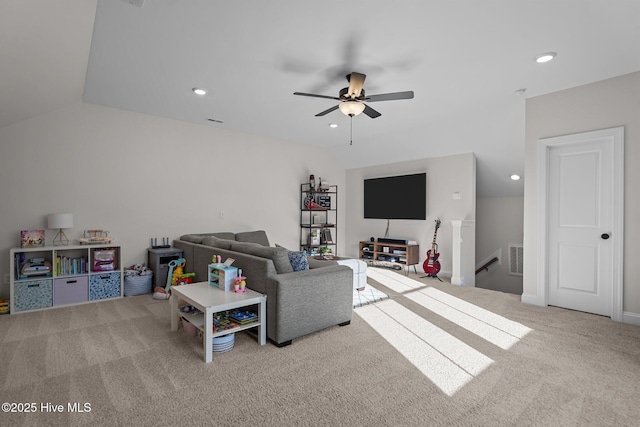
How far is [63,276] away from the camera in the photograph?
3758 millimetres

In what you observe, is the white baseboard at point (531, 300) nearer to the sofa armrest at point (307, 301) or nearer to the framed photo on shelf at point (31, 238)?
the sofa armrest at point (307, 301)

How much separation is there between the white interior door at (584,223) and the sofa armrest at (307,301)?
266 centimetres

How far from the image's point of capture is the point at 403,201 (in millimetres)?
6250

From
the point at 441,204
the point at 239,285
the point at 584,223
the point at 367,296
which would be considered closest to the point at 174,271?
the point at 239,285

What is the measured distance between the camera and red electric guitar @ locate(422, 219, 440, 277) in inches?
216

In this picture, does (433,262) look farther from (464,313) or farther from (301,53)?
(301,53)

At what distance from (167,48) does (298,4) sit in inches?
53.2

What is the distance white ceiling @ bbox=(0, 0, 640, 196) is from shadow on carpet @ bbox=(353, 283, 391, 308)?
2516 mm

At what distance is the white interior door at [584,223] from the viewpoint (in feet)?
11.1

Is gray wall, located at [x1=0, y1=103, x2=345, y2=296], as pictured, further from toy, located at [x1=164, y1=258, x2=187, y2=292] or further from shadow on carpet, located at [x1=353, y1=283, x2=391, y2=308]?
shadow on carpet, located at [x1=353, y1=283, x2=391, y2=308]

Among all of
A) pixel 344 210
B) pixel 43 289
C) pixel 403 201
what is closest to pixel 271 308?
pixel 43 289

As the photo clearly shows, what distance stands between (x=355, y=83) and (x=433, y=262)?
3.57 metres

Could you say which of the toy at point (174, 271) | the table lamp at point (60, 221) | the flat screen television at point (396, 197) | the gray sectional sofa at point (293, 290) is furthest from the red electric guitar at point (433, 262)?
the table lamp at point (60, 221)

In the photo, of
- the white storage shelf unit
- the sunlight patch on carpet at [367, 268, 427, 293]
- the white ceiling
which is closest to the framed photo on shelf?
the white storage shelf unit
